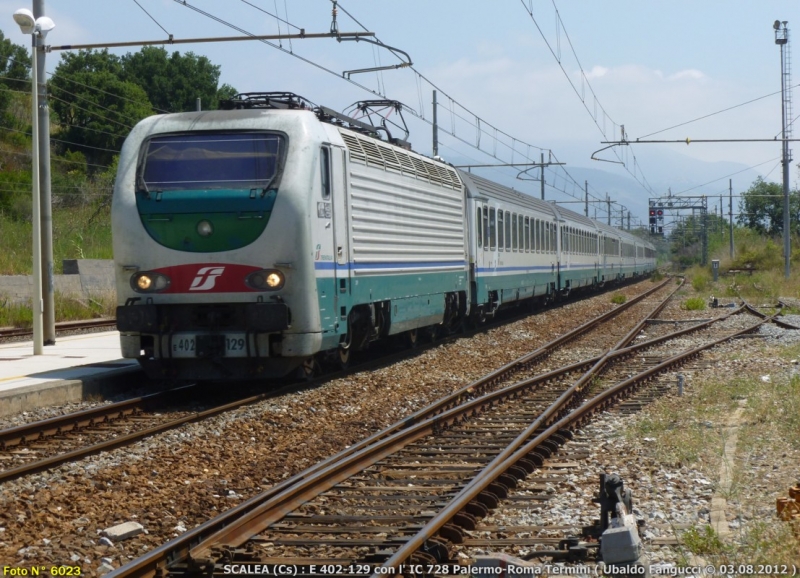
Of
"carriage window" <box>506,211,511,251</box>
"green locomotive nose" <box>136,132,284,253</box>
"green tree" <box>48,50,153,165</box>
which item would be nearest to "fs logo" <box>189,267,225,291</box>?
"green locomotive nose" <box>136,132,284,253</box>

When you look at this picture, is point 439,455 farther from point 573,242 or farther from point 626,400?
point 573,242

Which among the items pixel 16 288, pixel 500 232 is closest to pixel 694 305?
pixel 500 232

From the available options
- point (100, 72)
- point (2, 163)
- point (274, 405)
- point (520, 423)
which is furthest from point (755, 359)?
point (100, 72)

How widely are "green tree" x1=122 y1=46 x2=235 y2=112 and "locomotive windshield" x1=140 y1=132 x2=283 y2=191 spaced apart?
5006 centimetres

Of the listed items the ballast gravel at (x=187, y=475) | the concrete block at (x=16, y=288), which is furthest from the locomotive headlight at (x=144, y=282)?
the concrete block at (x=16, y=288)

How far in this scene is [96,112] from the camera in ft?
170

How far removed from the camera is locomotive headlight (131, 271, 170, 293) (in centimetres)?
1112

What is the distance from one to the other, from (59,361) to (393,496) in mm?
8030

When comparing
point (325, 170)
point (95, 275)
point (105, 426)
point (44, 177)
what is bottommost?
point (105, 426)

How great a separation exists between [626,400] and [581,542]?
628 centimetres

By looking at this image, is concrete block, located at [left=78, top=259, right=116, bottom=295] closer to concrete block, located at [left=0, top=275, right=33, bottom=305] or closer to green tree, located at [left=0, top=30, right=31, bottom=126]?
concrete block, located at [left=0, top=275, right=33, bottom=305]

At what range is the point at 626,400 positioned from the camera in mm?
11570

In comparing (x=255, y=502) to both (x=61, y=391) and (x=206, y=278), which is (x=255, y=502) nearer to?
(x=206, y=278)

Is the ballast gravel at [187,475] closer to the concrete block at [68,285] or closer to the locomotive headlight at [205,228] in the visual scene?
the locomotive headlight at [205,228]
